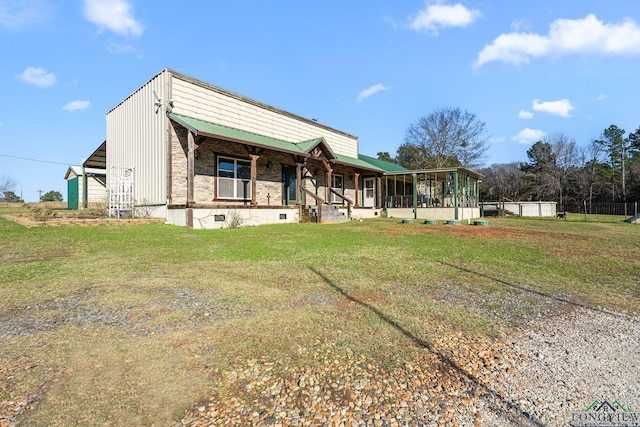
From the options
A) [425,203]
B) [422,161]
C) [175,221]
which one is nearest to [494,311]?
[175,221]

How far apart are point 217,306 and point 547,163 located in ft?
187

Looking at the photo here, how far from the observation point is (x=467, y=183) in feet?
73.5

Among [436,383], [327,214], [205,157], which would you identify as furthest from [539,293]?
[205,157]

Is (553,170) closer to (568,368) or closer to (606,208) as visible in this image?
(606,208)

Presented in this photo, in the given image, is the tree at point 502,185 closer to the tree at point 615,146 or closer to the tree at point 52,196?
the tree at point 615,146

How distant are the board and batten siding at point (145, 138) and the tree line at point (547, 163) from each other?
33000 mm

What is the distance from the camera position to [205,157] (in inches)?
501

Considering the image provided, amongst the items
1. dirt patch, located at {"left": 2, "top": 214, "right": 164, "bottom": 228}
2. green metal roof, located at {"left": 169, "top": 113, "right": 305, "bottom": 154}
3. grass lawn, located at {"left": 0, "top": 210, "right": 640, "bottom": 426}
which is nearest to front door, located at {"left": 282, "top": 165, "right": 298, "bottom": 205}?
green metal roof, located at {"left": 169, "top": 113, "right": 305, "bottom": 154}

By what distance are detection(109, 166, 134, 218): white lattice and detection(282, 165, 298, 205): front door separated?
6.73 m

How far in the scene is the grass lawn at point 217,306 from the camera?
208 centimetres

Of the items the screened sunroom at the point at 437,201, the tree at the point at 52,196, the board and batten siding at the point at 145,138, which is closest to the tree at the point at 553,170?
the screened sunroom at the point at 437,201

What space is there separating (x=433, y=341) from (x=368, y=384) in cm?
91

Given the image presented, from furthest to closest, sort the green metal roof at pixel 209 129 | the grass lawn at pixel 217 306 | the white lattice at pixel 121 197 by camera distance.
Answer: the white lattice at pixel 121 197 < the green metal roof at pixel 209 129 < the grass lawn at pixel 217 306

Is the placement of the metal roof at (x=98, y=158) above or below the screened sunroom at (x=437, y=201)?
above
